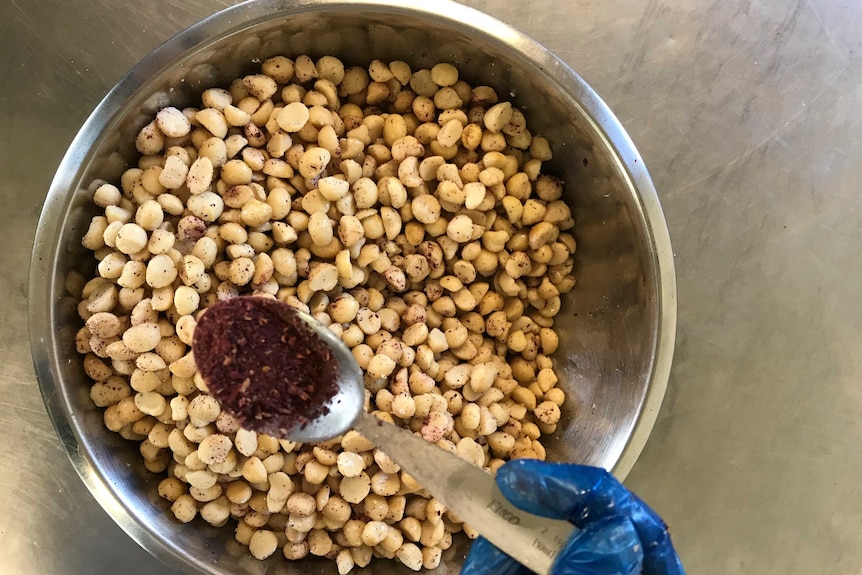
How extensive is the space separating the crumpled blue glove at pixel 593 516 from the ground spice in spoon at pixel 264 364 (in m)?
0.21

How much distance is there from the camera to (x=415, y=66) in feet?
2.86

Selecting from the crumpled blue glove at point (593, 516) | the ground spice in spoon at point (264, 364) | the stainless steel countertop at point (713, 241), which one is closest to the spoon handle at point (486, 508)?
the crumpled blue glove at point (593, 516)

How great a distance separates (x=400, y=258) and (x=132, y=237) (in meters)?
0.33

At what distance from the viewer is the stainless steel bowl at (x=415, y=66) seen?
709mm

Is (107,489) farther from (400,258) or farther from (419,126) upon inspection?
(419,126)

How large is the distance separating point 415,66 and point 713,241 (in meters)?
0.51

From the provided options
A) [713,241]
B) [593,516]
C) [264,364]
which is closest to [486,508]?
[593,516]

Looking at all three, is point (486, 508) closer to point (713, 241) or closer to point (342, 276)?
point (342, 276)

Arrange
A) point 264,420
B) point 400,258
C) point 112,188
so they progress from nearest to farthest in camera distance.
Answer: point 264,420 → point 112,188 → point 400,258

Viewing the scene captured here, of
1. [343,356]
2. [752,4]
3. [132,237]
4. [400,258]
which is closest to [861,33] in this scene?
[752,4]

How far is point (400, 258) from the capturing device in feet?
2.82

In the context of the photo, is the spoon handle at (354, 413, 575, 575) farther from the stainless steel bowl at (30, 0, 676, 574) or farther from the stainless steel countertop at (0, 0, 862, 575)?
the stainless steel countertop at (0, 0, 862, 575)

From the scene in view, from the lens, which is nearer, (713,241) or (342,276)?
(342,276)

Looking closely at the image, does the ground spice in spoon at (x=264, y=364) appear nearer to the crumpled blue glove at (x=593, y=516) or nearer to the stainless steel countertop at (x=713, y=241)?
the crumpled blue glove at (x=593, y=516)
